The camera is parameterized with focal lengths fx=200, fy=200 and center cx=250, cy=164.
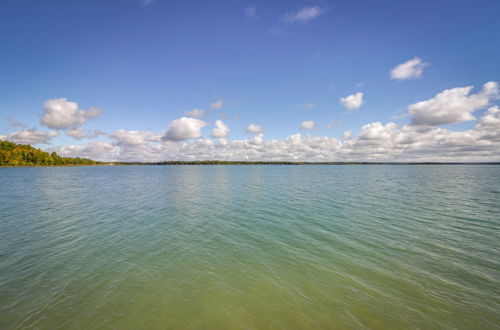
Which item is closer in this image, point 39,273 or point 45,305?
point 45,305

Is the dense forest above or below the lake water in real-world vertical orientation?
above

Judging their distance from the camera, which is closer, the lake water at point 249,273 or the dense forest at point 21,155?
the lake water at point 249,273

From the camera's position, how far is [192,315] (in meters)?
7.14

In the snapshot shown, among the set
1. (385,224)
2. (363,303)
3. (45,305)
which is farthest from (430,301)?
(45,305)

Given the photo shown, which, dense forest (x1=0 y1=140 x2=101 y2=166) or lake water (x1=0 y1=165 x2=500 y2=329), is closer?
lake water (x1=0 y1=165 x2=500 y2=329)

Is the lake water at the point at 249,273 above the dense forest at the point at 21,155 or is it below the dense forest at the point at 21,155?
below

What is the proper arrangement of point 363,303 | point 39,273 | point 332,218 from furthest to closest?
point 332,218, point 39,273, point 363,303

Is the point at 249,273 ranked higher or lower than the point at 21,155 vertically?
lower

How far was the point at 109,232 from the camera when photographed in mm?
15609

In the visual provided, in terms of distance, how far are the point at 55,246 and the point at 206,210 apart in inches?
508

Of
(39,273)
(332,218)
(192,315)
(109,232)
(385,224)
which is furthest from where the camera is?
(332,218)

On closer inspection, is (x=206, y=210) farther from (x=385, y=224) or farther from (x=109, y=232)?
(x=385, y=224)

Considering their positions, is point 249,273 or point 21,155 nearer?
point 249,273

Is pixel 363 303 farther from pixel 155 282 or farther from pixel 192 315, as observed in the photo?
pixel 155 282
